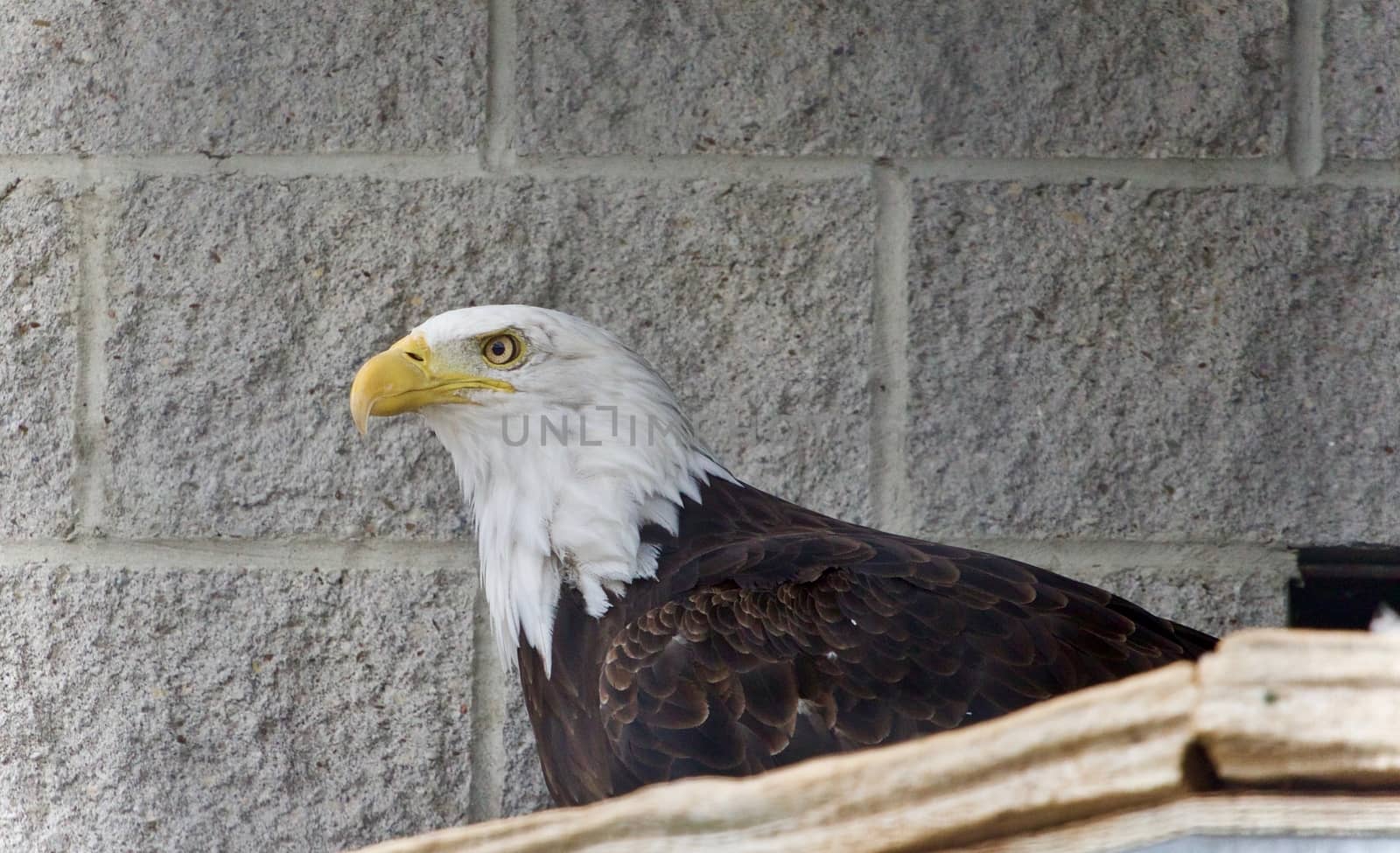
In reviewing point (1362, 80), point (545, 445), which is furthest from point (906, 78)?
point (545, 445)

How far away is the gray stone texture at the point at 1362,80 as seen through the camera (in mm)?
1864

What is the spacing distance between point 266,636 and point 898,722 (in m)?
0.94

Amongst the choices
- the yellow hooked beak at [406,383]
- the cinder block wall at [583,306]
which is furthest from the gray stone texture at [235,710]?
the yellow hooked beak at [406,383]

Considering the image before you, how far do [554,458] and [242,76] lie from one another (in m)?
0.74

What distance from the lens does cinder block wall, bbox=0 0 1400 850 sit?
6.05ft

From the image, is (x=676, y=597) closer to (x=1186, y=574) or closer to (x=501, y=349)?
(x=501, y=349)

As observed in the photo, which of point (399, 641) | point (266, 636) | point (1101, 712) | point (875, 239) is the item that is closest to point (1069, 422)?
point (875, 239)

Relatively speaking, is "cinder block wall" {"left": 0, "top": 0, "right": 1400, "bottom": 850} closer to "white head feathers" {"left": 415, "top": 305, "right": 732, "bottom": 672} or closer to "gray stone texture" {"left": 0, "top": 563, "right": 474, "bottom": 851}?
"gray stone texture" {"left": 0, "top": 563, "right": 474, "bottom": 851}

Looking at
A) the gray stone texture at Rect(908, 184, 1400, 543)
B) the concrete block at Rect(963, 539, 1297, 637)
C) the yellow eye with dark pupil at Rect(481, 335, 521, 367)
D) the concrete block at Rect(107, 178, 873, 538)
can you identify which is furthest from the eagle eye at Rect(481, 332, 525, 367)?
the concrete block at Rect(963, 539, 1297, 637)

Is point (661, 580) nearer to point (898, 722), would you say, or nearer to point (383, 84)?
point (898, 722)

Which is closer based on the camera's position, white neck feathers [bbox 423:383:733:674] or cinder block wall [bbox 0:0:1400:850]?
white neck feathers [bbox 423:383:733:674]

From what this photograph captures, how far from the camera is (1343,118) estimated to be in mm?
1872

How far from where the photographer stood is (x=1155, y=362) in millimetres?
1853

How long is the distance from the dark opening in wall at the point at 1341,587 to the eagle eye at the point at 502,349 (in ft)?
3.47
